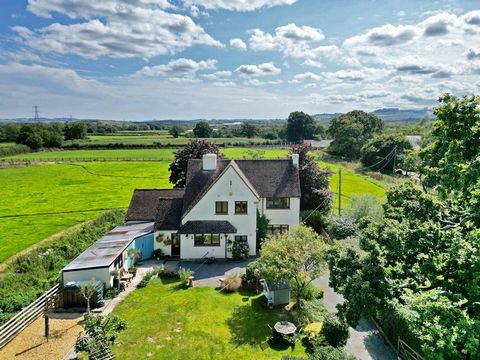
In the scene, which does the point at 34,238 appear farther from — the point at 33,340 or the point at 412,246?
the point at 412,246

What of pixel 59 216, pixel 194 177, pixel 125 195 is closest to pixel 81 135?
pixel 125 195

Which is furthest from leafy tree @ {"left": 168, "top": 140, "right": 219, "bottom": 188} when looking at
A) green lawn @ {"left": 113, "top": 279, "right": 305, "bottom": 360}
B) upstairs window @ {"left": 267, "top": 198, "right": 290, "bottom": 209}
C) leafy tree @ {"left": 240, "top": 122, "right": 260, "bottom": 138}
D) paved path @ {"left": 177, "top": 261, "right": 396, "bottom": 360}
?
leafy tree @ {"left": 240, "top": 122, "right": 260, "bottom": 138}

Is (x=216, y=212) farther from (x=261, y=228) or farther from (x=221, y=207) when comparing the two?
(x=261, y=228)

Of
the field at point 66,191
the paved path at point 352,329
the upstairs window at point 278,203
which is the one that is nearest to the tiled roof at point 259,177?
the upstairs window at point 278,203

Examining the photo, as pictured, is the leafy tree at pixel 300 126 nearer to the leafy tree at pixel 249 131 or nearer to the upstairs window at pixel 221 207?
the leafy tree at pixel 249 131

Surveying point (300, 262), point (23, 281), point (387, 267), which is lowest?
point (23, 281)

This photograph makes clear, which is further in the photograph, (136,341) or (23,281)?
(23,281)

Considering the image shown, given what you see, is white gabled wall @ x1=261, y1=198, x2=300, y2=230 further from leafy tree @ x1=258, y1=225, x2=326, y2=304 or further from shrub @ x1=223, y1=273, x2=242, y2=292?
leafy tree @ x1=258, y1=225, x2=326, y2=304
